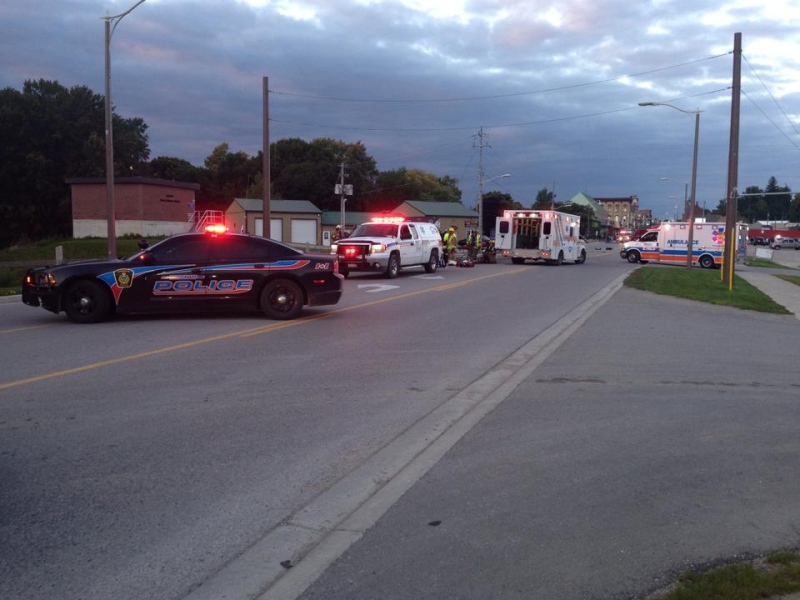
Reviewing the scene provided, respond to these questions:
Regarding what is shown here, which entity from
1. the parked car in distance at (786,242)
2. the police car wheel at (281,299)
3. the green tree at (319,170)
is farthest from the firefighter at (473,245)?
the parked car in distance at (786,242)

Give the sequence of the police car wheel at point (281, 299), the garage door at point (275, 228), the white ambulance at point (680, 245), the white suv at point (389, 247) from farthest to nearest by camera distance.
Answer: the garage door at point (275, 228), the white ambulance at point (680, 245), the white suv at point (389, 247), the police car wheel at point (281, 299)

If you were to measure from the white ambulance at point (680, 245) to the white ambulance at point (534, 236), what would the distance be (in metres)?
7.99

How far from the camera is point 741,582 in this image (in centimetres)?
397

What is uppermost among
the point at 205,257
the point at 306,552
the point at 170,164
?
the point at 170,164

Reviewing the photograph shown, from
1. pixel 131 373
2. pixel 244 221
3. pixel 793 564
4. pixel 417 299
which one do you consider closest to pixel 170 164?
pixel 244 221

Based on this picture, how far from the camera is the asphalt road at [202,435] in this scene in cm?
443

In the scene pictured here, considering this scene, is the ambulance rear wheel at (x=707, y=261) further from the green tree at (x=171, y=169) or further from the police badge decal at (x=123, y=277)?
the green tree at (x=171, y=169)

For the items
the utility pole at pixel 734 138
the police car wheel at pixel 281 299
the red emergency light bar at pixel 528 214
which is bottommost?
the police car wheel at pixel 281 299

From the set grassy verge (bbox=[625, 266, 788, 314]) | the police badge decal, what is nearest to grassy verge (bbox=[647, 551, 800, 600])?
the police badge decal

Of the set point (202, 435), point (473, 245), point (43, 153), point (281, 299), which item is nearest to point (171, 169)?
point (43, 153)

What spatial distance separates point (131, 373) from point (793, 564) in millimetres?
7317

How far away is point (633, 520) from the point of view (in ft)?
16.3

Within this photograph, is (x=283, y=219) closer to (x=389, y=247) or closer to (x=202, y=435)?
(x=389, y=247)

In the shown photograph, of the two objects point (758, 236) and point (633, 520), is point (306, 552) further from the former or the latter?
point (758, 236)
